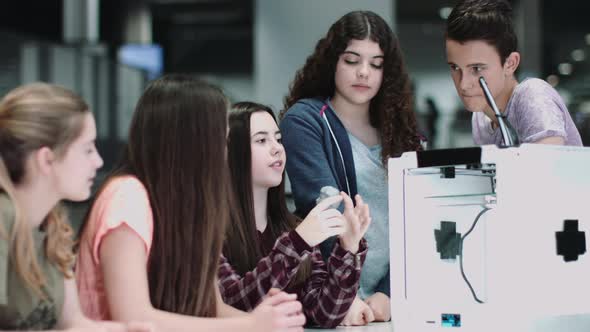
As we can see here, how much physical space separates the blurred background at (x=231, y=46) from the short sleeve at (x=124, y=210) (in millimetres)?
2713

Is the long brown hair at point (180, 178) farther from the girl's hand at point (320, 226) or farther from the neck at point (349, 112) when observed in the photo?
the neck at point (349, 112)

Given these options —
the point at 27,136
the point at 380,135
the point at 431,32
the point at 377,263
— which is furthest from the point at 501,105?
the point at 431,32

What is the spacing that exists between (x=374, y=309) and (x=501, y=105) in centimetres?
70

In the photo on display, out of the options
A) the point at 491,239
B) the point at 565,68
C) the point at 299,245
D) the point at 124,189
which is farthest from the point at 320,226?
the point at 565,68

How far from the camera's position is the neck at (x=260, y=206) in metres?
2.40

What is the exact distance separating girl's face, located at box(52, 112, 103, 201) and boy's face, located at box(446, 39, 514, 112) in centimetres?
121

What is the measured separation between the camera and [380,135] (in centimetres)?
270

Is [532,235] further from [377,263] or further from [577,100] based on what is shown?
[577,100]

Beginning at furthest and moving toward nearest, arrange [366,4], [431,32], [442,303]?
[431,32] < [366,4] < [442,303]

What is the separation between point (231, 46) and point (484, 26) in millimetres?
14753

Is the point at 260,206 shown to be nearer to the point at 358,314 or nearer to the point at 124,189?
the point at 358,314

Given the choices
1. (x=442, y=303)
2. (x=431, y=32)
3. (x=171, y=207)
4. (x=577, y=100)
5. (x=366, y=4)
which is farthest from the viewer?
(x=431, y=32)

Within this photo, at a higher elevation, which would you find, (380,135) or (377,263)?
(380,135)

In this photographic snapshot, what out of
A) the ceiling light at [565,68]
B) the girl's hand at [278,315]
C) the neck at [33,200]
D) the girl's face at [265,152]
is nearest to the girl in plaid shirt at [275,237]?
the girl's face at [265,152]
